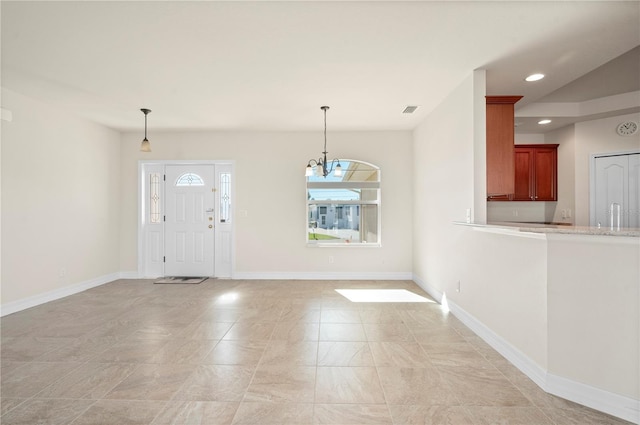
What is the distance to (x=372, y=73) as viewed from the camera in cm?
336

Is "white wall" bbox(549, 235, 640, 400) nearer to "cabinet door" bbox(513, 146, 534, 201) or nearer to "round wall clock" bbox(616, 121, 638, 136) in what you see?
"cabinet door" bbox(513, 146, 534, 201)

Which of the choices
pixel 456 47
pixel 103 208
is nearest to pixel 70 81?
pixel 103 208

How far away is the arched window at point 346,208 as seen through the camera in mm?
5863

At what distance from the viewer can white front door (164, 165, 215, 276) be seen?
593cm

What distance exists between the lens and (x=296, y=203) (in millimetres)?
5852

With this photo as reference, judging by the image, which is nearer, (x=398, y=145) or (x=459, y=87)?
(x=459, y=87)

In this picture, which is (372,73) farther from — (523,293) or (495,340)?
(495,340)

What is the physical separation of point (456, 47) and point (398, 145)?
3020 millimetres

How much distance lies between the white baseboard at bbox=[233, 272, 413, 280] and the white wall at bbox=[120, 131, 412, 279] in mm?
19

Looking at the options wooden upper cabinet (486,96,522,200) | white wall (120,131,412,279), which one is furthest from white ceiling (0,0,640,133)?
white wall (120,131,412,279)

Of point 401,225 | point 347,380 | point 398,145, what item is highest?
point 398,145

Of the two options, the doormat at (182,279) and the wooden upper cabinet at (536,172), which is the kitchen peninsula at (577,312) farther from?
the doormat at (182,279)

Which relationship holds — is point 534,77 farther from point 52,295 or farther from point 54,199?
point 52,295

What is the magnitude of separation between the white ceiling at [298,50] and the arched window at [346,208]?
5.40 feet
